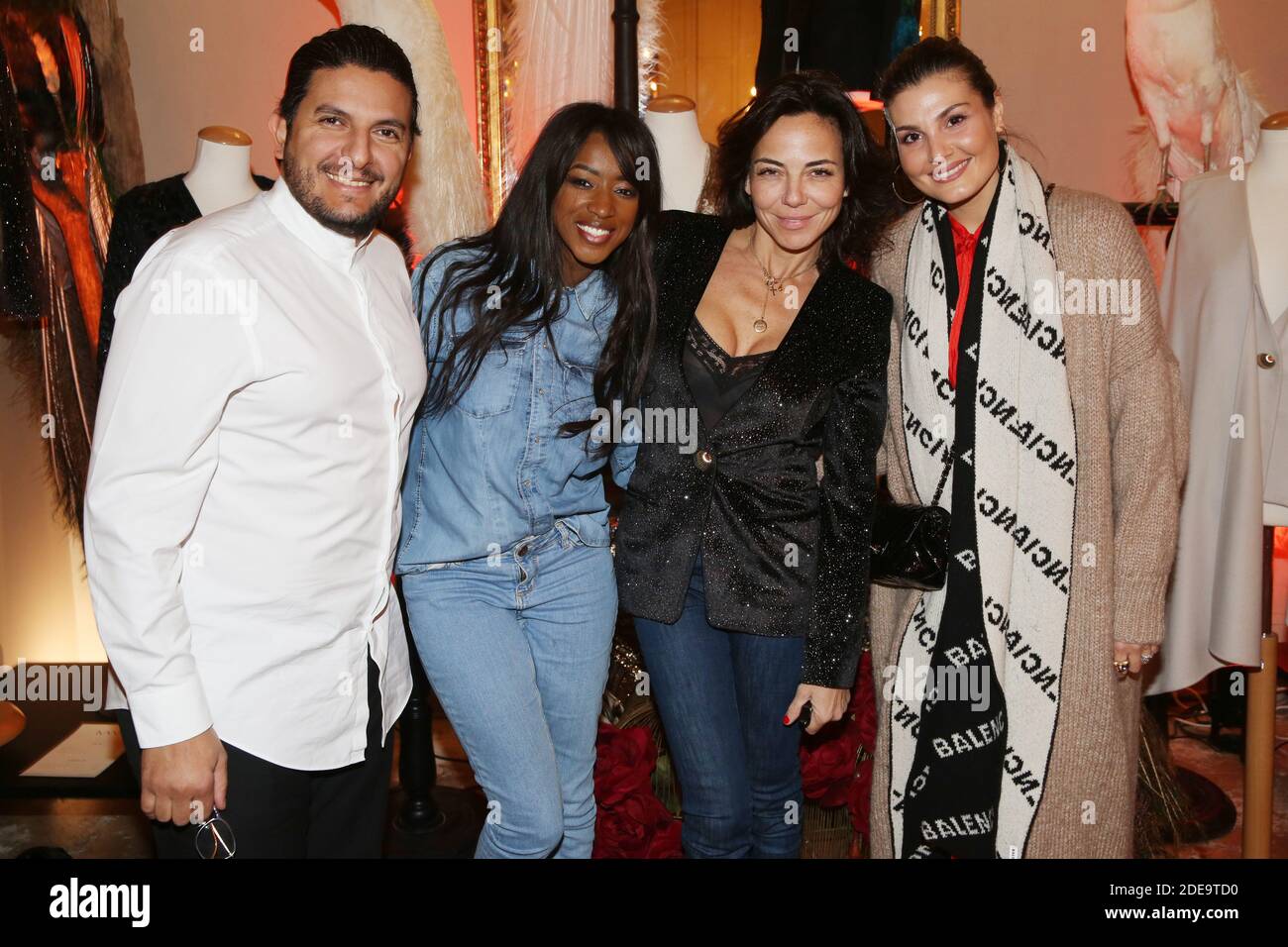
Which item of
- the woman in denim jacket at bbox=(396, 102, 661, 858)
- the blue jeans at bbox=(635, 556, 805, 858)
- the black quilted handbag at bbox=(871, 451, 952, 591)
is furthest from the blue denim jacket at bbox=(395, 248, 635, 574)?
the black quilted handbag at bbox=(871, 451, 952, 591)

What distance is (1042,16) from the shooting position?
374cm

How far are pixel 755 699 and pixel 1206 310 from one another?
1.64 meters

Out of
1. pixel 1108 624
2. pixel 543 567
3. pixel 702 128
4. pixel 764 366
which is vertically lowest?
pixel 1108 624

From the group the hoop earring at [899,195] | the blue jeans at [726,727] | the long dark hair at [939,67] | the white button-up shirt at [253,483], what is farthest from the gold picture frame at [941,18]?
the white button-up shirt at [253,483]

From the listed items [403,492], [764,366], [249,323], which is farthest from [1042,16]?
[249,323]

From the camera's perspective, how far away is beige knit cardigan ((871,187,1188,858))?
2.05m

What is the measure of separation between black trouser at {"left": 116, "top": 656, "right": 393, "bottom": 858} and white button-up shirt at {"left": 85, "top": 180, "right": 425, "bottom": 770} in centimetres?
4

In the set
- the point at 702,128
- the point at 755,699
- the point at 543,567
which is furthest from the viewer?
the point at 702,128

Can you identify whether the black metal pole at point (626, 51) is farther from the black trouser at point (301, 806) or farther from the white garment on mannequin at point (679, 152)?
the black trouser at point (301, 806)

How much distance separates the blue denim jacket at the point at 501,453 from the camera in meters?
1.92

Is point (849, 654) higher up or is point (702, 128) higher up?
point (702, 128)

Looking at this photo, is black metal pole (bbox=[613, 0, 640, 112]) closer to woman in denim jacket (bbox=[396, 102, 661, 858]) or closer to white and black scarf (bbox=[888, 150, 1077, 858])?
woman in denim jacket (bbox=[396, 102, 661, 858])

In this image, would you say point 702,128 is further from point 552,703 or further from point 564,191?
point 552,703

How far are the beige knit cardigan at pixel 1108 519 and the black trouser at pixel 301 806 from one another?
1.38 m
